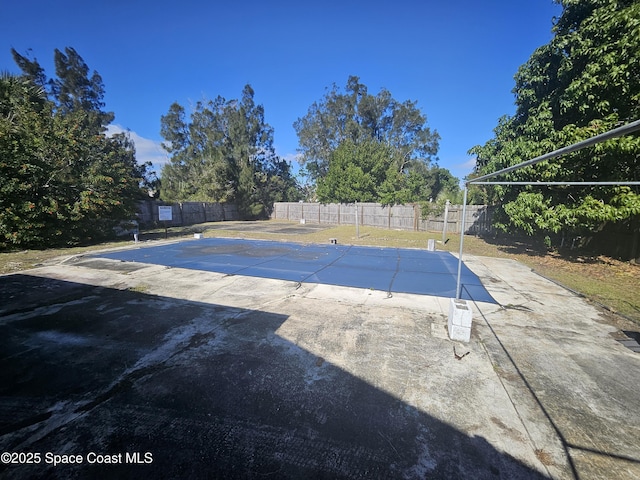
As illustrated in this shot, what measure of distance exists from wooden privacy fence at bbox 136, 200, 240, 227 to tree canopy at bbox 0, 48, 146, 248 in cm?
653

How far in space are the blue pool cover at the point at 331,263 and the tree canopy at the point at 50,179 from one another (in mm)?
2760

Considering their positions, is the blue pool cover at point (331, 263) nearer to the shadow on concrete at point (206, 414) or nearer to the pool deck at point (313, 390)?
the pool deck at point (313, 390)

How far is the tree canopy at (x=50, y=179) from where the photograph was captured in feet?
29.6

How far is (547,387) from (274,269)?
246 inches

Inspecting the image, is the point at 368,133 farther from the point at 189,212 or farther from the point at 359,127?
the point at 189,212

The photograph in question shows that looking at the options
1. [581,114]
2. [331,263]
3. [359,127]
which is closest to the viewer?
[581,114]

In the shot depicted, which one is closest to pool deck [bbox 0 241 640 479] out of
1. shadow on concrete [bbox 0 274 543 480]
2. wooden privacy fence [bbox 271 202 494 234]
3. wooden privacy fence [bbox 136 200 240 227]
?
shadow on concrete [bbox 0 274 543 480]

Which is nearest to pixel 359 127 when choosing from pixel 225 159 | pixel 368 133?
pixel 368 133

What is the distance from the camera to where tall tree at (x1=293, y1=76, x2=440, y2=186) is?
32.6 m

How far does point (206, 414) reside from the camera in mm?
2447

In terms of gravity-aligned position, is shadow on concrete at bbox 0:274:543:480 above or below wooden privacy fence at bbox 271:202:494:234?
below

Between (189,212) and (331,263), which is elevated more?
(189,212)

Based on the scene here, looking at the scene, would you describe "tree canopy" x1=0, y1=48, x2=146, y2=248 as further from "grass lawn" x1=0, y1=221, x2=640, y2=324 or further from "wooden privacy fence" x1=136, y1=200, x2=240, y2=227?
"wooden privacy fence" x1=136, y1=200, x2=240, y2=227

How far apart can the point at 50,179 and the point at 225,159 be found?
17.4m
